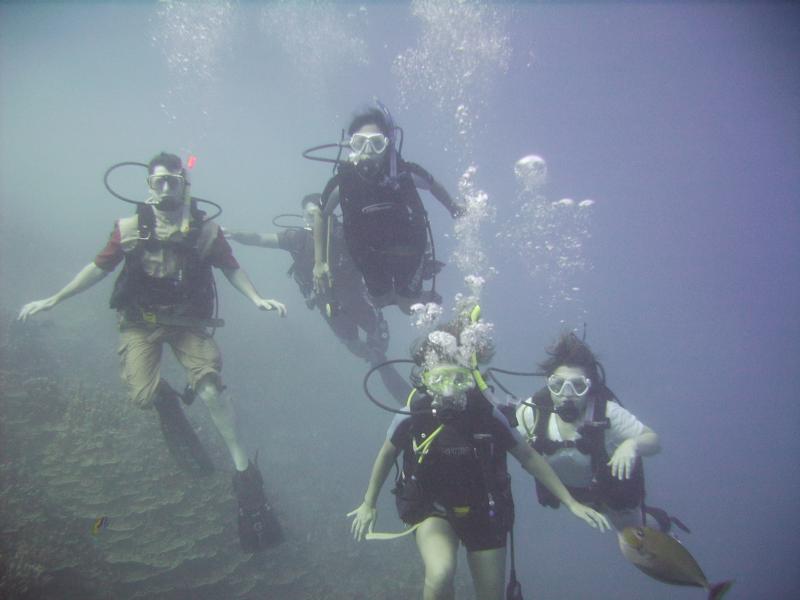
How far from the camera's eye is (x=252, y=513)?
16.5 feet

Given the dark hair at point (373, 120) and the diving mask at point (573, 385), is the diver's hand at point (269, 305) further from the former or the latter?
the diving mask at point (573, 385)

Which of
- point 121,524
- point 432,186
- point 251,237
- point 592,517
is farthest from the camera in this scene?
point 251,237

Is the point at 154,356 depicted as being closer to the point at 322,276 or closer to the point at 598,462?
the point at 322,276

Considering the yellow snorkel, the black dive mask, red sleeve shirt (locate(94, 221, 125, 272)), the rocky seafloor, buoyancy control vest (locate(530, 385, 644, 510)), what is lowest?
the rocky seafloor

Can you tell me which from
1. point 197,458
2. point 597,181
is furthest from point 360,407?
point 597,181

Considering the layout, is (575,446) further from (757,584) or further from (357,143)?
(757,584)

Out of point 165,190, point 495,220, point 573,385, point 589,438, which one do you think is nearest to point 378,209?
point 165,190

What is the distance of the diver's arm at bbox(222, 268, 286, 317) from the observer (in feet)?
16.0

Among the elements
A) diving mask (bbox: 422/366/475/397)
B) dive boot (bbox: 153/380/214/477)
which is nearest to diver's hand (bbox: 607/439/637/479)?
diving mask (bbox: 422/366/475/397)

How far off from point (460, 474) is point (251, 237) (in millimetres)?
6179

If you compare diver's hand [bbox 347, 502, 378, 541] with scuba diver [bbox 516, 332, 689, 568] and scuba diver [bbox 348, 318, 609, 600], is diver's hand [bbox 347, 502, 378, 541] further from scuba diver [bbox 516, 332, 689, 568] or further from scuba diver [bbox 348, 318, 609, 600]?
scuba diver [bbox 516, 332, 689, 568]

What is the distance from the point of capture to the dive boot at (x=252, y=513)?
4.95m

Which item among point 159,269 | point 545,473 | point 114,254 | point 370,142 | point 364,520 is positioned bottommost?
point 364,520

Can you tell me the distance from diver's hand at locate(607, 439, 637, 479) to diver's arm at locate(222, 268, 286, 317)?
399 cm
